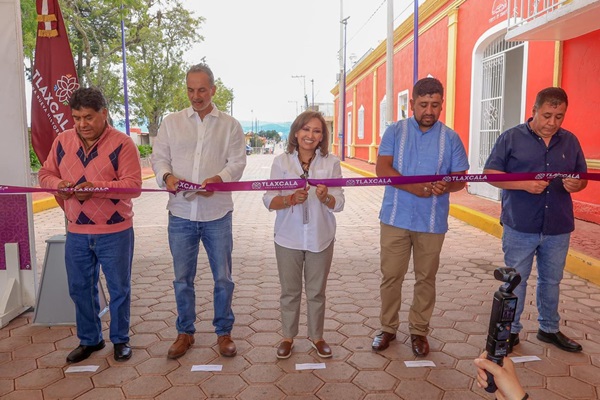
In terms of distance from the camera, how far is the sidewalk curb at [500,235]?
5.30m

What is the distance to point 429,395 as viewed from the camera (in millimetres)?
2988

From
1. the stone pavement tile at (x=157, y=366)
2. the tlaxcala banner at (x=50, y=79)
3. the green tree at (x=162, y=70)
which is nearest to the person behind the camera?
the stone pavement tile at (x=157, y=366)

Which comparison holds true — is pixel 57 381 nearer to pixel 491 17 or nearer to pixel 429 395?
pixel 429 395

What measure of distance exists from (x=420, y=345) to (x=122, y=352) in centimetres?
211

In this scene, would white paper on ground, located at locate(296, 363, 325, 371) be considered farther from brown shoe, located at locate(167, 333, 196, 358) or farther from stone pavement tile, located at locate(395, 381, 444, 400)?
brown shoe, located at locate(167, 333, 196, 358)

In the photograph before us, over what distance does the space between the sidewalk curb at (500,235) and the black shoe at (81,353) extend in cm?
488

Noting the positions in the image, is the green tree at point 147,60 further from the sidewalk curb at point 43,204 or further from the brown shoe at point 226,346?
the brown shoe at point 226,346

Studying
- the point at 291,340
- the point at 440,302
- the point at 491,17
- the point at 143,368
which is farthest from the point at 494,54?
the point at 143,368

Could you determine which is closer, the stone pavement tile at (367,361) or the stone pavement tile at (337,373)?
the stone pavement tile at (337,373)

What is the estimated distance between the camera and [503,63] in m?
10.4

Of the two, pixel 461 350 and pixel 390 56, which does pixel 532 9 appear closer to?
pixel 390 56

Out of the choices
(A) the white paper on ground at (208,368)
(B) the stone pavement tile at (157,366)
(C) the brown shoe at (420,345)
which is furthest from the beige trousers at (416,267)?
(B) the stone pavement tile at (157,366)

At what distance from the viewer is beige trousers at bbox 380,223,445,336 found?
3482 millimetres

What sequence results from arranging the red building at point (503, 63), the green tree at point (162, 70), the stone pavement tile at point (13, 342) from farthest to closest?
the green tree at point (162, 70)
the red building at point (503, 63)
the stone pavement tile at point (13, 342)
